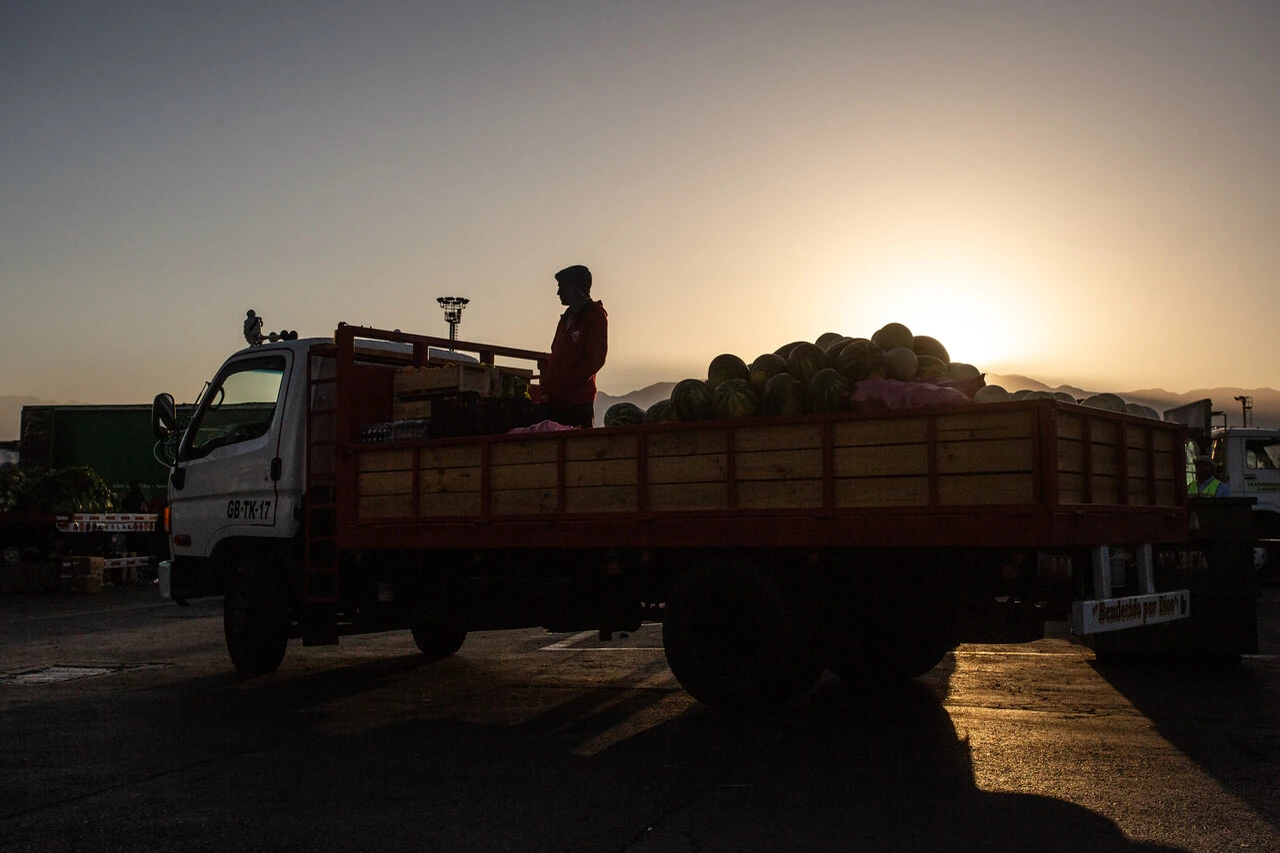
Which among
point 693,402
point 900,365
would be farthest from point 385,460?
point 900,365

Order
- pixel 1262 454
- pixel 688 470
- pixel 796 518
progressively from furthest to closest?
pixel 1262 454 < pixel 688 470 < pixel 796 518

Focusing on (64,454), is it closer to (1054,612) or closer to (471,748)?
(471,748)

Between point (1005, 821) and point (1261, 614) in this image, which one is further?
point (1261, 614)

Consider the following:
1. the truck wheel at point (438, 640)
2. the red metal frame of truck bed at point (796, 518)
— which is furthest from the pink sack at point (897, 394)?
the truck wheel at point (438, 640)

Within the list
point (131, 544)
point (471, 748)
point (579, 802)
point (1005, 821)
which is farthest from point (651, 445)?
point (131, 544)

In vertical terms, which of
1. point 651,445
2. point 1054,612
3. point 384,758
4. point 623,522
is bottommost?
point 384,758

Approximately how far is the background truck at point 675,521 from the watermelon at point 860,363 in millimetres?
1035

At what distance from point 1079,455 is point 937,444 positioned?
32.1 inches

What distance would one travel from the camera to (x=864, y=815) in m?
5.41

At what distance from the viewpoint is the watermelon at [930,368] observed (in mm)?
8320

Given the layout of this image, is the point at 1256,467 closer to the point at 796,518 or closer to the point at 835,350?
the point at 835,350

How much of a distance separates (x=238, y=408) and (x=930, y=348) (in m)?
5.79

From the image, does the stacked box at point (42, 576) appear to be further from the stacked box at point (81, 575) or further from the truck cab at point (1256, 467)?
the truck cab at point (1256, 467)

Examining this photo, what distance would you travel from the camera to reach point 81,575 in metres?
21.1
